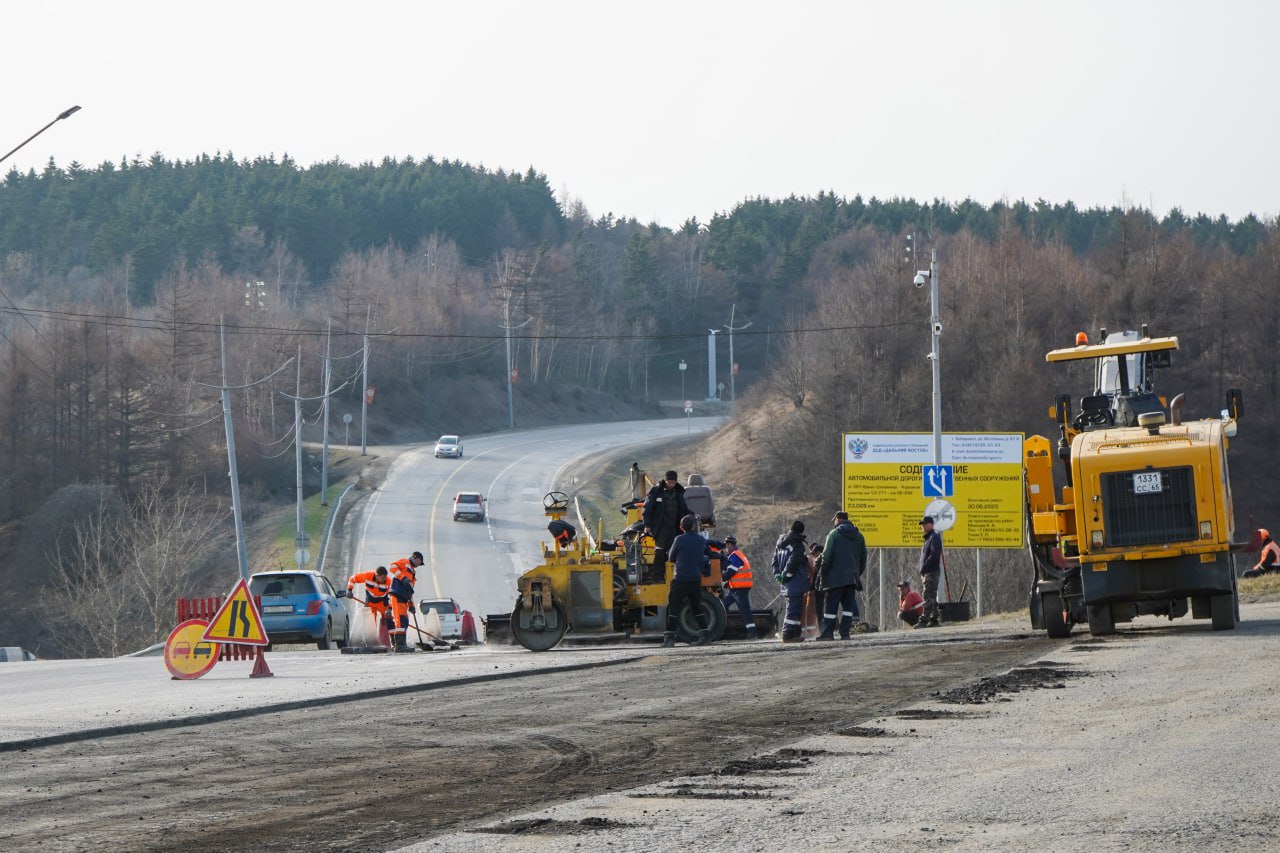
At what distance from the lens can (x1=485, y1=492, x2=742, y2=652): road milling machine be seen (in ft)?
77.9

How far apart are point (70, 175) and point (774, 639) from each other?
489 feet

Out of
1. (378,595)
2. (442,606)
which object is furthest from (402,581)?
(442,606)

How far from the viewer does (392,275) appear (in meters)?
153

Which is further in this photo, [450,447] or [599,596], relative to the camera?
[450,447]

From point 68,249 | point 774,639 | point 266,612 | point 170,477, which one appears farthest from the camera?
point 68,249

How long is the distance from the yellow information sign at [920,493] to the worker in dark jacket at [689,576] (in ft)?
55.7

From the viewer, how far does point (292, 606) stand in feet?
95.0

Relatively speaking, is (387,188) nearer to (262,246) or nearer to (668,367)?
(262,246)

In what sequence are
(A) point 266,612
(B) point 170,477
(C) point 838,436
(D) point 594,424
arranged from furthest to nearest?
(D) point 594,424 < (B) point 170,477 < (C) point 838,436 < (A) point 266,612

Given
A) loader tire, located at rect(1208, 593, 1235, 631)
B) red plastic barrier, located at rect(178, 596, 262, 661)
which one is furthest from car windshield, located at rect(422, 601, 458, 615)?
loader tire, located at rect(1208, 593, 1235, 631)

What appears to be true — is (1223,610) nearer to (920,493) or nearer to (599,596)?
(599,596)

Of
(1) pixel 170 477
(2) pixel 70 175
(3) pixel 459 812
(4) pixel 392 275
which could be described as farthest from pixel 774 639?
(2) pixel 70 175

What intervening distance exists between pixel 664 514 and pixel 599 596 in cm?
153

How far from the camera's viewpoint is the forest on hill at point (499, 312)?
83812 millimetres
